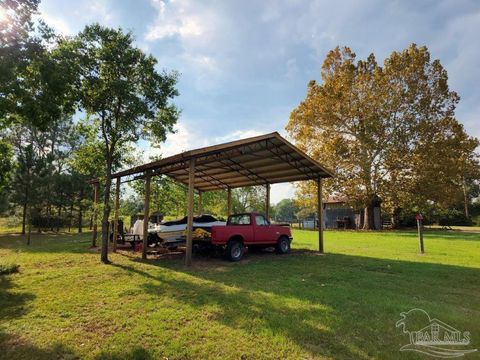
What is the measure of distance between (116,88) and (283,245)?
346 inches

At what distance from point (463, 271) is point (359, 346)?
7.05 meters

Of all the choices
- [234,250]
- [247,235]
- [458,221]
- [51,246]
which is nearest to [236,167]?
[247,235]

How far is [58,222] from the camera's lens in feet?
101

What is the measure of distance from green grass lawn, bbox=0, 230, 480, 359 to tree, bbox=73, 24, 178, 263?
153 inches

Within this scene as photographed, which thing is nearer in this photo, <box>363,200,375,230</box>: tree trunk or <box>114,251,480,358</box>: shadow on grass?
<box>114,251,480,358</box>: shadow on grass

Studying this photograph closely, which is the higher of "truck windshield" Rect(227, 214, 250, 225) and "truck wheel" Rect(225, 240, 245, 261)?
"truck windshield" Rect(227, 214, 250, 225)

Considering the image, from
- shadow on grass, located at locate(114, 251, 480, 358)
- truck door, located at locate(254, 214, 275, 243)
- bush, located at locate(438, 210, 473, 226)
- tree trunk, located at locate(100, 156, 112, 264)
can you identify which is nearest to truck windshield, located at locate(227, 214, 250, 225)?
truck door, located at locate(254, 214, 275, 243)

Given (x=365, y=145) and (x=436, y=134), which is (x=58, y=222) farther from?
(x=436, y=134)

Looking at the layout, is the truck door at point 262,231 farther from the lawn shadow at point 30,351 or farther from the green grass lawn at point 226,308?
the lawn shadow at point 30,351

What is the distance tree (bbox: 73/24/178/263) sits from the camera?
34.6 ft

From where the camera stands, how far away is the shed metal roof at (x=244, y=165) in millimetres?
10938

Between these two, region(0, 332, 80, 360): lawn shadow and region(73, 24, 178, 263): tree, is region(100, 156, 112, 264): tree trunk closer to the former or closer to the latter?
region(73, 24, 178, 263): tree

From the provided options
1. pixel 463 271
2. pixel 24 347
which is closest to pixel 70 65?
pixel 24 347
